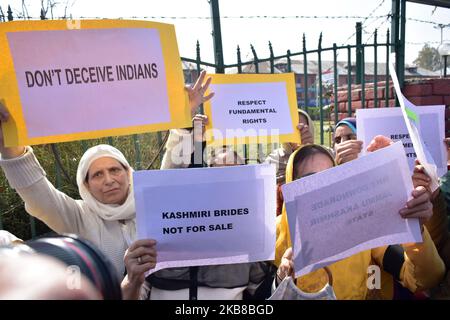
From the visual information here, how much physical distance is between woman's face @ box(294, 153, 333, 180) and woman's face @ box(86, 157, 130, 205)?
2.95 ft

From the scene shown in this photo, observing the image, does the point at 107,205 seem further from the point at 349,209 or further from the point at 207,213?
the point at 349,209

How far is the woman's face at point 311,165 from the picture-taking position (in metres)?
1.76

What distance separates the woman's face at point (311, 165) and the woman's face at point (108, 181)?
901 millimetres

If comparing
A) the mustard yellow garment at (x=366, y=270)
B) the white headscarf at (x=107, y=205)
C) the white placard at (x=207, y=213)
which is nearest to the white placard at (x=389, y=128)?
the mustard yellow garment at (x=366, y=270)

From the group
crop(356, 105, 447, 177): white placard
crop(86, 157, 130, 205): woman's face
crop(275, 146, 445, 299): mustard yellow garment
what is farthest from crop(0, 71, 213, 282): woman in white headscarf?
crop(356, 105, 447, 177): white placard

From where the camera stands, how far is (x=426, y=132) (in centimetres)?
234

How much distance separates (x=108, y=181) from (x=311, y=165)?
102 cm

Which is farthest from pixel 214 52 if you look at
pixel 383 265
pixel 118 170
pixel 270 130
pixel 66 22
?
pixel 383 265

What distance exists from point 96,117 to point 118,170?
504mm

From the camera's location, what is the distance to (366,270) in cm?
154

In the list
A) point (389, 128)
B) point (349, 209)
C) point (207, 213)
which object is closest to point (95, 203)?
point (207, 213)

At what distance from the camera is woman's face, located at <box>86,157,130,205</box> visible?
6.56 ft

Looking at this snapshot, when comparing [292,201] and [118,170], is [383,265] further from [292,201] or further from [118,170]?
[118,170]

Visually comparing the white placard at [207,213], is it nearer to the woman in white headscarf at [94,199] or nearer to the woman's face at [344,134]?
the woman in white headscarf at [94,199]
